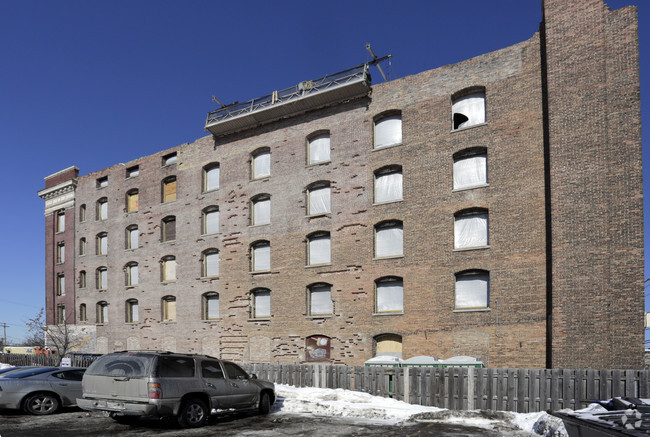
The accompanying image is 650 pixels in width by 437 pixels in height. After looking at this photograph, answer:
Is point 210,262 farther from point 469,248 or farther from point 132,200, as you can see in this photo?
point 469,248

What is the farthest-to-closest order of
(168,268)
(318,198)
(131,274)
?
1. (131,274)
2. (168,268)
3. (318,198)

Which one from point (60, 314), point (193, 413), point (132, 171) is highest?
point (132, 171)

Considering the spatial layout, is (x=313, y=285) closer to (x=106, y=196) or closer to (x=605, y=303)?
(x=605, y=303)

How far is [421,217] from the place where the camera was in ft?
82.4

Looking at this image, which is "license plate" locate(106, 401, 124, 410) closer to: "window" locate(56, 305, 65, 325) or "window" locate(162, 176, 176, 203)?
"window" locate(162, 176, 176, 203)

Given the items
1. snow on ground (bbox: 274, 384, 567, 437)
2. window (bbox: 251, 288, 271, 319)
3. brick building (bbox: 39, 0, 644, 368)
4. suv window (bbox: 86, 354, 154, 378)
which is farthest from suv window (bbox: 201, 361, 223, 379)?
window (bbox: 251, 288, 271, 319)

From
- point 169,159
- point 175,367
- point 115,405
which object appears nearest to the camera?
point 115,405

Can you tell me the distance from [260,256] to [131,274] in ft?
41.0

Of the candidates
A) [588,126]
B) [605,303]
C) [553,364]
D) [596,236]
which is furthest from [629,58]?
[553,364]

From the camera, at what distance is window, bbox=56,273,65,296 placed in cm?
4428

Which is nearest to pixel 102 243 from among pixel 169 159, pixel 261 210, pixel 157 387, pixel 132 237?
pixel 132 237

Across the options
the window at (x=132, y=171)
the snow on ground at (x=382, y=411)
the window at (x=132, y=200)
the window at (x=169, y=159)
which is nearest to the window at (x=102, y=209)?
the window at (x=132, y=200)

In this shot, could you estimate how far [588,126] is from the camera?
21188 millimetres

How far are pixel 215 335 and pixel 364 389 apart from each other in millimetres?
15906
